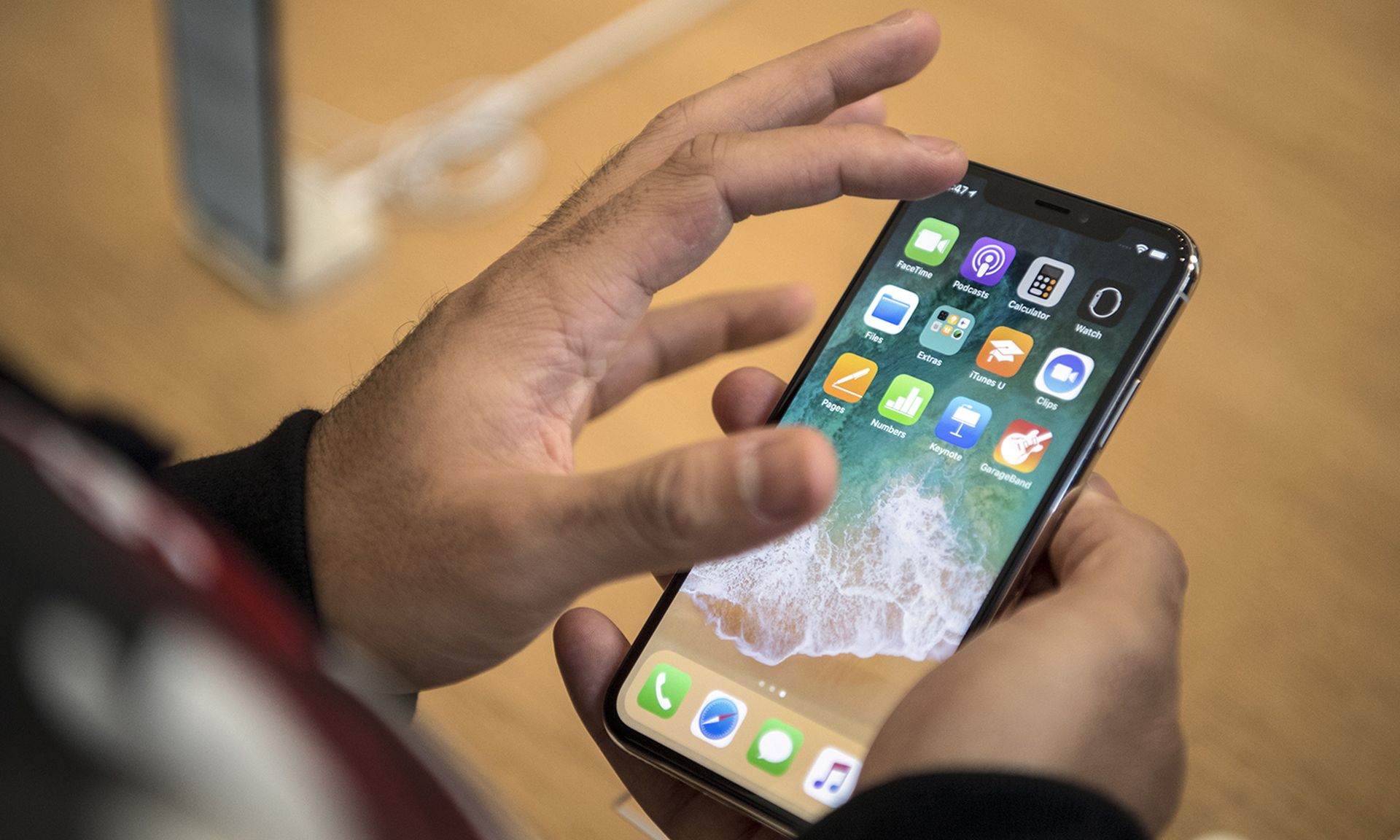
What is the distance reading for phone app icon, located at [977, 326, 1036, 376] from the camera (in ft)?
1.35

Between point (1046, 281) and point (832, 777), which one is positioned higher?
point (1046, 281)

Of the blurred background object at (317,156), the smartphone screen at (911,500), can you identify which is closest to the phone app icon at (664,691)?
the smartphone screen at (911,500)


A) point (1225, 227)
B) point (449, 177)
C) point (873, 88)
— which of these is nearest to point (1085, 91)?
point (1225, 227)

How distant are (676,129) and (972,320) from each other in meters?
0.15

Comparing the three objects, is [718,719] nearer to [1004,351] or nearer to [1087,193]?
[1004,351]

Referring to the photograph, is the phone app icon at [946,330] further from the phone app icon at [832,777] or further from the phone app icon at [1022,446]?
the phone app icon at [832,777]

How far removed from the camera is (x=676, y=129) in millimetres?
459

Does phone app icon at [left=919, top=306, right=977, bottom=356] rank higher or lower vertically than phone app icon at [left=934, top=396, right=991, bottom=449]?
higher

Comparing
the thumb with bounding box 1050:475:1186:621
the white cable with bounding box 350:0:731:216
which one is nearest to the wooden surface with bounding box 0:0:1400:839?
the white cable with bounding box 350:0:731:216

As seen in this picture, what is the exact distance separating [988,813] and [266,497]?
0.93ft

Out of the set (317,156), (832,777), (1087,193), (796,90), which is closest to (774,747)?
(832,777)

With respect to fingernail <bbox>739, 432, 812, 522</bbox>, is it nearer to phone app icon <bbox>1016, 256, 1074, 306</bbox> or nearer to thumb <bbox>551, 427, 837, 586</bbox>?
thumb <bbox>551, 427, 837, 586</bbox>

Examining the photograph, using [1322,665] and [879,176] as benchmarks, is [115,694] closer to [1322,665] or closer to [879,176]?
[879,176]

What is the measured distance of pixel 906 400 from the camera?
1.38 feet
